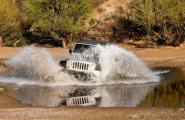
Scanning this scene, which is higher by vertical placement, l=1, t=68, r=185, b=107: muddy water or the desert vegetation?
the desert vegetation

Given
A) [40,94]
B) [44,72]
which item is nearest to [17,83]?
[44,72]

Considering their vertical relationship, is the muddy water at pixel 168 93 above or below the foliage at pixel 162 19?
below

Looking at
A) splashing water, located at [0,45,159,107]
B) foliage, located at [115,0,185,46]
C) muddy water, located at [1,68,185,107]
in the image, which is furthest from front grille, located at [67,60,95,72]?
foliage, located at [115,0,185,46]

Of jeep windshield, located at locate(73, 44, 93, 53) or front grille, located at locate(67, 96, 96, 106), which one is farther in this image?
jeep windshield, located at locate(73, 44, 93, 53)

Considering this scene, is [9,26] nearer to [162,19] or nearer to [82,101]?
[162,19]

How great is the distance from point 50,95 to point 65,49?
67.0ft

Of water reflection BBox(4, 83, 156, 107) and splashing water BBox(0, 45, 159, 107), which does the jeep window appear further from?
water reflection BBox(4, 83, 156, 107)

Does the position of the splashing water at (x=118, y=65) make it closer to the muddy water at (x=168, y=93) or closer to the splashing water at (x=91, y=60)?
the splashing water at (x=91, y=60)

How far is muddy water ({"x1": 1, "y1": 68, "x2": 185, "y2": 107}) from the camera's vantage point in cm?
2036

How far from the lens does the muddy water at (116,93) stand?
802 inches

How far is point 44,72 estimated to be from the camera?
26531 mm

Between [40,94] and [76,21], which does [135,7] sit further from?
[40,94]

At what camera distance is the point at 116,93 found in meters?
22.8

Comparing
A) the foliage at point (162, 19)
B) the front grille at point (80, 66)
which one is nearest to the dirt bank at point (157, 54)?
the foliage at point (162, 19)
